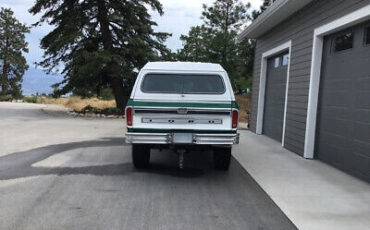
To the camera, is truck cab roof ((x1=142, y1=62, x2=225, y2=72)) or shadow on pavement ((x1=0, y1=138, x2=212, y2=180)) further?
truck cab roof ((x1=142, y1=62, x2=225, y2=72))

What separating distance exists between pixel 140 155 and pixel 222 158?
1642 mm

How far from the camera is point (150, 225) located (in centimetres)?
428

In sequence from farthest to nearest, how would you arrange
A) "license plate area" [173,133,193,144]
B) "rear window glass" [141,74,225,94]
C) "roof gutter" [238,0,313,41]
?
"roof gutter" [238,0,313,41] → "rear window glass" [141,74,225,94] → "license plate area" [173,133,193,144]

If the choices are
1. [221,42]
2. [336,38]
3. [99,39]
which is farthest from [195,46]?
[336,38]

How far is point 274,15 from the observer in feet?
35.1

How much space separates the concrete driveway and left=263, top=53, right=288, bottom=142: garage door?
387 cm

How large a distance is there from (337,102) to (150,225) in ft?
17.5

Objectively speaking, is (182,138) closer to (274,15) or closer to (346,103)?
(346,103)

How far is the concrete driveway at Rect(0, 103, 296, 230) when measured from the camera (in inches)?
173

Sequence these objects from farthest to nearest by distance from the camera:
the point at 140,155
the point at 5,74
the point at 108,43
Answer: the point at 5,74 < the point at 108,43 < the point at 140,155

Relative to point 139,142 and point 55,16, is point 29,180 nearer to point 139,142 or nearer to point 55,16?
point 139,142

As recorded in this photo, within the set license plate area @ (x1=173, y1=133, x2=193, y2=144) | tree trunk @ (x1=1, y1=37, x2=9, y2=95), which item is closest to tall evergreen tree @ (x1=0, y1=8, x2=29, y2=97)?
tree trunk @ (x1=1, y1=37, x2=9, y2=95)

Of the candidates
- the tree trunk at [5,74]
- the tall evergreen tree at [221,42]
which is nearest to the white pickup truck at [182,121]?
the tall evergreen tree at [221,42]

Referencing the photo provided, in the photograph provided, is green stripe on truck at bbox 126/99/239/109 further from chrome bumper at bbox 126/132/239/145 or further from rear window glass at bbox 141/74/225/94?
rear window glass at bbox 141/74/225/94
